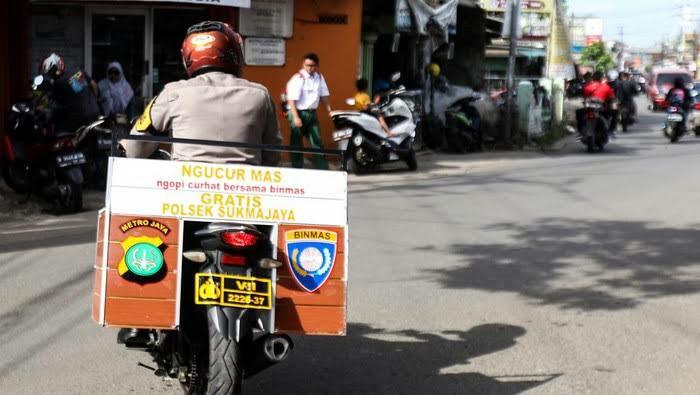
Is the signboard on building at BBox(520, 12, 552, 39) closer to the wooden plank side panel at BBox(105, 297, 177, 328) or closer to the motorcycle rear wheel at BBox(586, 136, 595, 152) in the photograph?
the motorcycle rear wheel at BBox(586, 136, 595, 152)

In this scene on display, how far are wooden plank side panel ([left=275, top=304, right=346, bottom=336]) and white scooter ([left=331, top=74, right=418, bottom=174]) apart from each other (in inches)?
433

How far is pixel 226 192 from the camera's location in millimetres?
4492

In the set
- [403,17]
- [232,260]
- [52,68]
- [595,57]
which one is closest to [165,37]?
[403,17]

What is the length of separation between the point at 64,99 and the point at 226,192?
24.9ft

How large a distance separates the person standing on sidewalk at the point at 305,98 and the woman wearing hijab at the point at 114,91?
7.86 feet

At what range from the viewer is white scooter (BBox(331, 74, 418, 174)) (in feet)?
51.5

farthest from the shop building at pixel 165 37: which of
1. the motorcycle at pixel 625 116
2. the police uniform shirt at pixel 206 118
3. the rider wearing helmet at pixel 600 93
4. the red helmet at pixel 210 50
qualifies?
the motorcycle at pixel 625 116

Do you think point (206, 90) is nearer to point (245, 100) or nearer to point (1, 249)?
point (245, 100)

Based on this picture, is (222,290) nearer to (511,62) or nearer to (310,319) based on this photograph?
(310,319)

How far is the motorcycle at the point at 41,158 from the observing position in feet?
36.7

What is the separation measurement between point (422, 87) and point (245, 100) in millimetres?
16020

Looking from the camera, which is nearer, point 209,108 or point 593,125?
point 209,108

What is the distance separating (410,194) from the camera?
13312 millimetres

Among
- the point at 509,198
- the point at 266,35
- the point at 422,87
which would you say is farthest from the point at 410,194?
the point at 422,87
